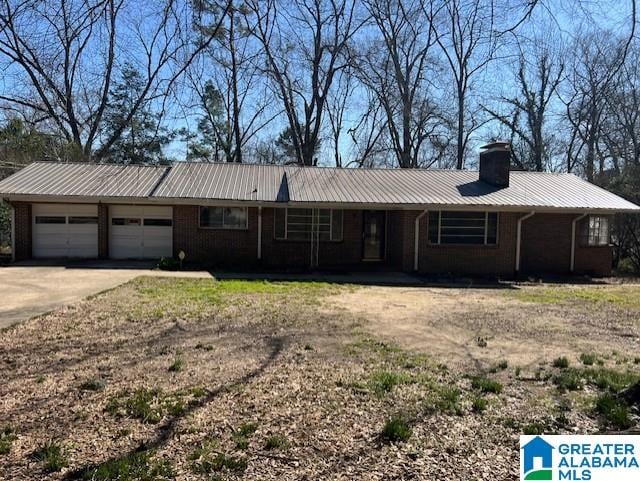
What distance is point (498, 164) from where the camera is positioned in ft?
60.8

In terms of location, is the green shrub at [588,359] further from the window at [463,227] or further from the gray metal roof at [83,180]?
the gray metal roof at [83,180]

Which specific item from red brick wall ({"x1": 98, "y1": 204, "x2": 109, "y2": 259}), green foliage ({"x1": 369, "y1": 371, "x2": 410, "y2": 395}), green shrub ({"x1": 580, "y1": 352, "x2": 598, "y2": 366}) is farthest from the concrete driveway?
green shrub ({"x1": 580, "y1": 352, "x2": 598, "y2": 366})

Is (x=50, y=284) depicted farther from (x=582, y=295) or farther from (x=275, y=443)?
(x=582, y=295)

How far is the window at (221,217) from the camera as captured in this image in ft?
54.7

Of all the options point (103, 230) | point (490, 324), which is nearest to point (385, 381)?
point (490, 324)

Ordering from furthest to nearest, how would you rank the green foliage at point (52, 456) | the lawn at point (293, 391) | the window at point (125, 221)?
the window at point (125, 221)
the lawn at point (293, 391)
the green foliage at point (52, 456)

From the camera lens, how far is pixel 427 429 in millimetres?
3742

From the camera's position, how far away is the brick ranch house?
16156mm

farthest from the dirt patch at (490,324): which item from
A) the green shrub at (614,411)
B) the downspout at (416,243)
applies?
the downspout at (416,243)

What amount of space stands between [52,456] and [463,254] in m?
14.8

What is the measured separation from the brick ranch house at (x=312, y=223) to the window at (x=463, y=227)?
34 millimetres

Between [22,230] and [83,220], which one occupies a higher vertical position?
[83,220]

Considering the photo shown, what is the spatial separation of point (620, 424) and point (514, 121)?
107 feet

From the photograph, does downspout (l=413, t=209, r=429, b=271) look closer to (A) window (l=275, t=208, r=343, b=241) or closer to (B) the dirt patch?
(A) window (l=275, t=208, r=343, b=241)
